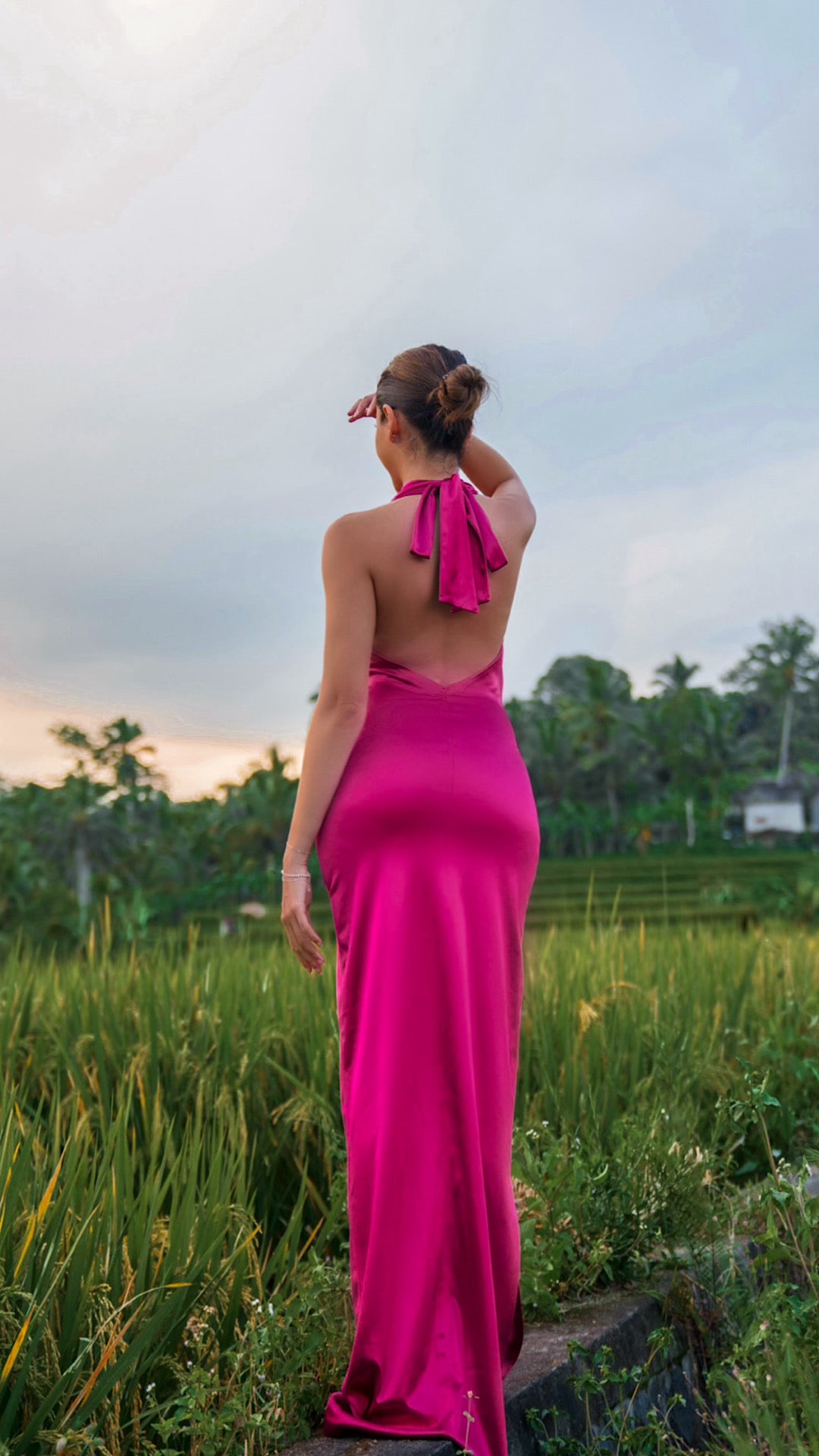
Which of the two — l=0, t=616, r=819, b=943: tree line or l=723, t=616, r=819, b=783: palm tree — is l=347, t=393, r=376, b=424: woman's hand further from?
l=723, t=616, r=819, b=783: palm tree

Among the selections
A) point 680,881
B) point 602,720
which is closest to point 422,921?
point 680,881

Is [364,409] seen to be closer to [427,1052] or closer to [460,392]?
[460,392]

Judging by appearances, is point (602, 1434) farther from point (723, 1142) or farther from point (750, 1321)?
point (723, 1142)

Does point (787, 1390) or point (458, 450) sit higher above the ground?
point (458, 450)

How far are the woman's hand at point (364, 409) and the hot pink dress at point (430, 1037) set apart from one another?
0.97 feet

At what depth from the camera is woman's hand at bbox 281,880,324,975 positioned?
7.55ft

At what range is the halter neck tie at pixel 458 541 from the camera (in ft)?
7.66

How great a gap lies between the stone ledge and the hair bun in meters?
1.75


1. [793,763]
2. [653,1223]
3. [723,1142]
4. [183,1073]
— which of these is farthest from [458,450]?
[793,763]

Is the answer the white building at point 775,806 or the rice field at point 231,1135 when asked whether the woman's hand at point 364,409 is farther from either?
the white building at point 775,806

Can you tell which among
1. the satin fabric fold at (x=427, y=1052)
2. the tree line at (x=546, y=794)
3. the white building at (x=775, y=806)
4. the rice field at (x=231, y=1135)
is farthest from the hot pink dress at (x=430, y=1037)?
the white building at (x=775, y=806)

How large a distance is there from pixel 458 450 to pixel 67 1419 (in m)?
1.78

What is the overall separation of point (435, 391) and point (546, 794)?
6000cm

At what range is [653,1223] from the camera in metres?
2.88
